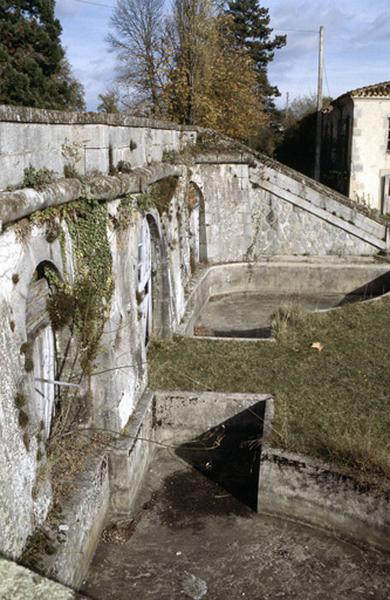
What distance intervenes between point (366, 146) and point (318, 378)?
15762 mm

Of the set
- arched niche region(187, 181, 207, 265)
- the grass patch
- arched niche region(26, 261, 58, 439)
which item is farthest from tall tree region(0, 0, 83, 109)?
arched niche region(26, 261, 58, 439)

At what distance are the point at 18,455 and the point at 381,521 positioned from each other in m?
3.72

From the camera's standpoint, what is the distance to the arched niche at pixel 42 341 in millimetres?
4977

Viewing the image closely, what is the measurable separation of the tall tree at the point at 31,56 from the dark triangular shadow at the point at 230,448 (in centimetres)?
2197

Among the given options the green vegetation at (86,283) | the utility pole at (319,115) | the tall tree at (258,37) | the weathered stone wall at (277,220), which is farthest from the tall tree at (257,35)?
the green vegetation at (86,283)

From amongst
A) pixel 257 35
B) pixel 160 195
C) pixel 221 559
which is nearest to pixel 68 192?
pixel 221 559

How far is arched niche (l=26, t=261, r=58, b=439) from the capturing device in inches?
196

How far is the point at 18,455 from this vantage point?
168 inches

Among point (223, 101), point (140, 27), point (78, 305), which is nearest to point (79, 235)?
point (78, 305)

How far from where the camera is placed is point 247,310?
13875 millimetres

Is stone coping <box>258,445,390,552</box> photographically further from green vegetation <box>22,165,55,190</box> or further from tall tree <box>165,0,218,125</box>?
tall tree <box>165,0,218,125</box>

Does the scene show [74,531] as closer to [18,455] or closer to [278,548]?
[18,455]

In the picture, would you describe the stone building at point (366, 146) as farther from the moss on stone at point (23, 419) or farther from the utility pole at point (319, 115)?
the moss on stone at point (23, 419)

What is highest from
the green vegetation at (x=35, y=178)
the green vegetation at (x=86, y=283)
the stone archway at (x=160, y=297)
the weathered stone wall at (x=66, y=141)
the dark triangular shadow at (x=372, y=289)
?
the weathered stone wall at (x=66, y=141)
